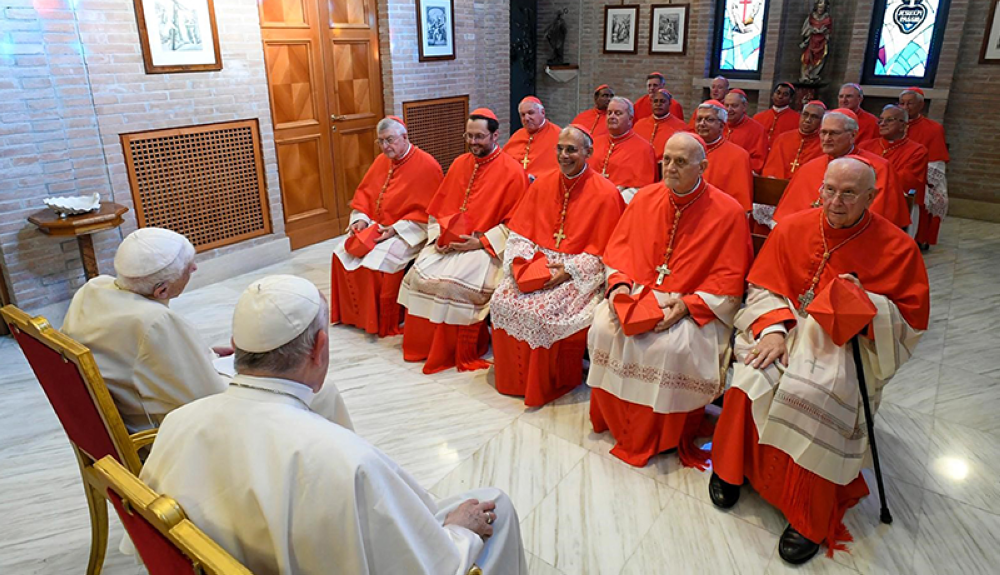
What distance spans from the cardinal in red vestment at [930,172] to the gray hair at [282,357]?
663 cm

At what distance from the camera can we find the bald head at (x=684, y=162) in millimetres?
3283

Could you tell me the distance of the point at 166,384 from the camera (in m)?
2.29

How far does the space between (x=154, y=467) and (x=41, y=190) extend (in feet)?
13.7

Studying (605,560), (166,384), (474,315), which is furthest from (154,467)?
(474,315)

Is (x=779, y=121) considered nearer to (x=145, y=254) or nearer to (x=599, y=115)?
(x=599, y=115)

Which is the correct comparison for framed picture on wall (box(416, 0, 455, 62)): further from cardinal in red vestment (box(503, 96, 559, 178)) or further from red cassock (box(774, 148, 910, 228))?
red cassock (box(774, 148, 910, 228))

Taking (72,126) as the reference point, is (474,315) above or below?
below

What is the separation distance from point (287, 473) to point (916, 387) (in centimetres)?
409

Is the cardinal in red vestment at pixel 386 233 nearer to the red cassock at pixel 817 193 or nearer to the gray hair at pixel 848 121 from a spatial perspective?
the red cassock at pixel 817 193

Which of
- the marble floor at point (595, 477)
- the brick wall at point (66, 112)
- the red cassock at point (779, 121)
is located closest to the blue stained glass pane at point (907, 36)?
the red cassock at point (779, 121)

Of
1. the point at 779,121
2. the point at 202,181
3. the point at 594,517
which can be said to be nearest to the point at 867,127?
the point at 779,121

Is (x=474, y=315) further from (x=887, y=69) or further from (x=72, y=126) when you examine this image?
(x=887, y=69)

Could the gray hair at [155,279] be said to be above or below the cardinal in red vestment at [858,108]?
below

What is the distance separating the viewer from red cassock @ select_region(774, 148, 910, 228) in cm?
440
